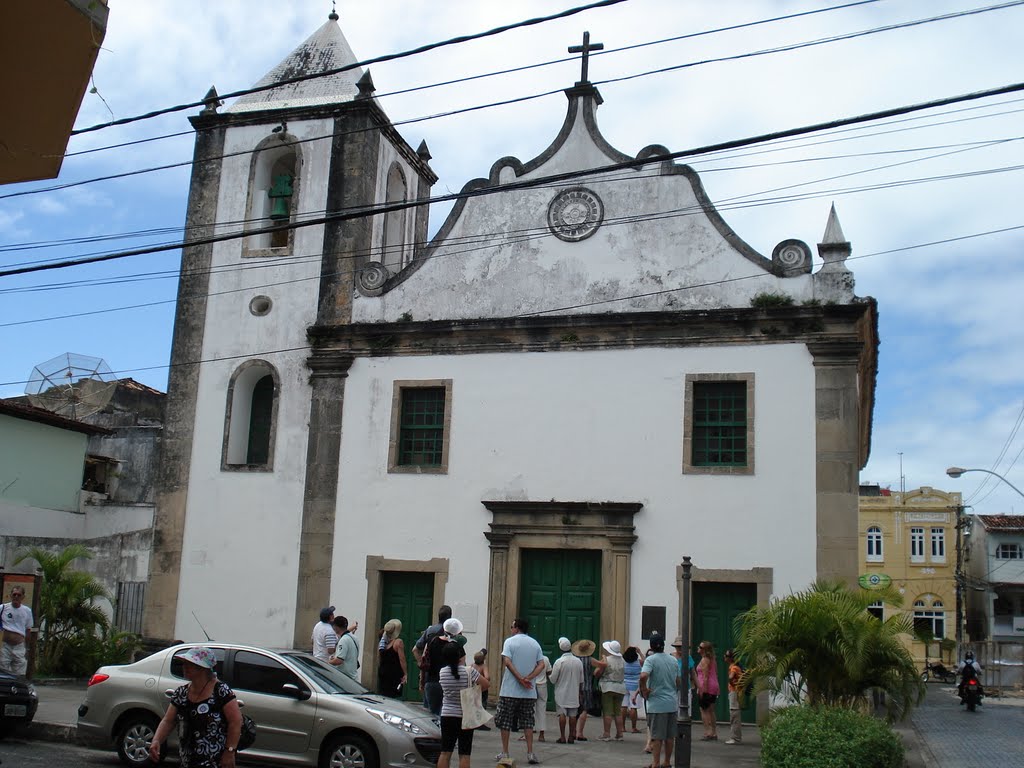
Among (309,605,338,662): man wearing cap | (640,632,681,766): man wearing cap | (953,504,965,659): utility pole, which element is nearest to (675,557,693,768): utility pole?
(640,632,681,766): man wearing cap

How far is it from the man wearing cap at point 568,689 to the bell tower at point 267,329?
5795 mm

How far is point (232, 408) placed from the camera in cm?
2116

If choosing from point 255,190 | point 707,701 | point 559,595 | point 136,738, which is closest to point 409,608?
point 559,595

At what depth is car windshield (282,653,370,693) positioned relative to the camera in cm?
1215

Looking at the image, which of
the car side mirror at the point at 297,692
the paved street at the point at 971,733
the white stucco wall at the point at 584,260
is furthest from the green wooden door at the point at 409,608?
the paved street at the point at 971,733

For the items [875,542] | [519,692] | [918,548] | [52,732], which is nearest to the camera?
[519,692]

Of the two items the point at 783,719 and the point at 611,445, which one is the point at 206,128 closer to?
the point at 611,445

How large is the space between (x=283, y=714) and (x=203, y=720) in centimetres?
521

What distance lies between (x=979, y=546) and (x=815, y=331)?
151 feet

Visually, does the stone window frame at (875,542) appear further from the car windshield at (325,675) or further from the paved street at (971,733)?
the car windshield at (325,675)

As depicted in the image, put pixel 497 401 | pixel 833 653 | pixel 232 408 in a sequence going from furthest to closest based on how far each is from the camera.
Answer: pixel 232 408 < pixel 497 401 < pixel 833 653

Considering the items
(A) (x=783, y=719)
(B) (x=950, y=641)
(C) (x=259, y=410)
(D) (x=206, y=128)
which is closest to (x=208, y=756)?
(A) (x=783, y=719)

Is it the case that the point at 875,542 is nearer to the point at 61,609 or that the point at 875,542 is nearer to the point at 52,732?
the point at 61,609

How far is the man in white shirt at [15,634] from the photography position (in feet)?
49.9
